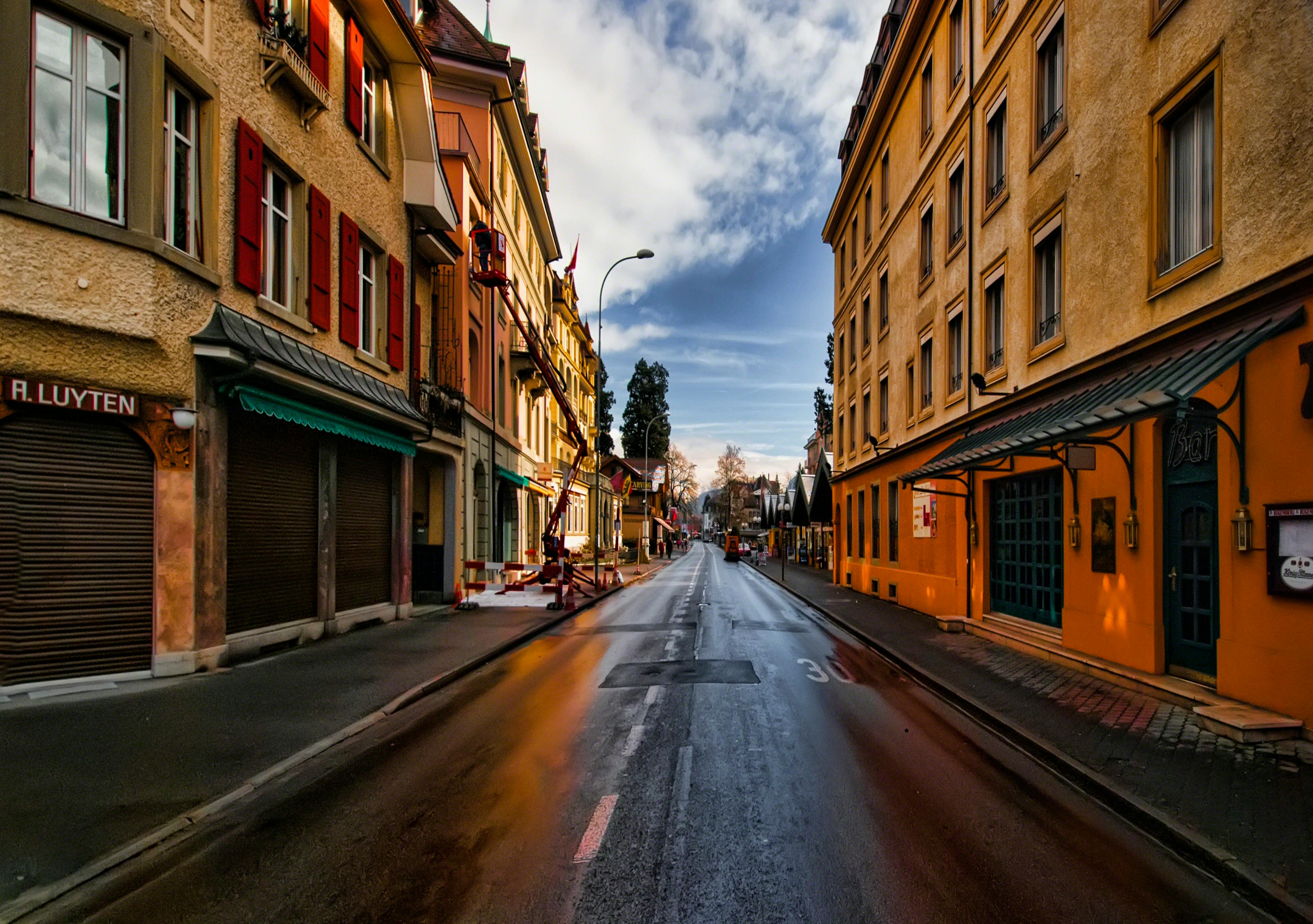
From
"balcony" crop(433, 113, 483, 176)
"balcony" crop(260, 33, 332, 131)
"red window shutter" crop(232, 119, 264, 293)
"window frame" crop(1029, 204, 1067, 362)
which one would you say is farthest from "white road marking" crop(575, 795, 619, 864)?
"balcony" crop(433, 113, 483, 176)

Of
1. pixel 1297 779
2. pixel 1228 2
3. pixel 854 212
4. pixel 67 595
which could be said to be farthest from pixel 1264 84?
pixel 854 212

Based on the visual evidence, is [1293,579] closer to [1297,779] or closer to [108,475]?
[1297,779]

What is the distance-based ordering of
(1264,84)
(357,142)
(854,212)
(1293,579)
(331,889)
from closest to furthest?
1. (331,889)
2. (1293,579)
3. (1264,84)
4. (357,142)
5. (854,212)

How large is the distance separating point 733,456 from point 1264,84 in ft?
320

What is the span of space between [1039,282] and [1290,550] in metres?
6.87

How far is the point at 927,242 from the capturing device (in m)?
19.2

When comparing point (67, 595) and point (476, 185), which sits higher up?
point (476, 185)

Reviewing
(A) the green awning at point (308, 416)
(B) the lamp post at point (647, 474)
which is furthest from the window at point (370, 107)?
(B) the lamp post at point (647, 474)

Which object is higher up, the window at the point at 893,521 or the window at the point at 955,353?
the window at the point at 955,353

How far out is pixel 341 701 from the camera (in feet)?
27.1

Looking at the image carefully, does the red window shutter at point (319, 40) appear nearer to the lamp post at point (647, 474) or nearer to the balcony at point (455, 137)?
the balcony at point (455, 137)

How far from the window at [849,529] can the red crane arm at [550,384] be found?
32.9 feet

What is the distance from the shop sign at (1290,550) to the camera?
6.51 metres

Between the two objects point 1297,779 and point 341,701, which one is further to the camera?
point 341,701
